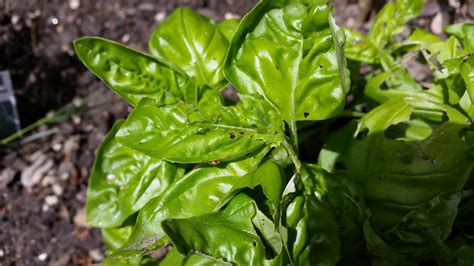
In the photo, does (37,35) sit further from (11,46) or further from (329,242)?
(329,242)

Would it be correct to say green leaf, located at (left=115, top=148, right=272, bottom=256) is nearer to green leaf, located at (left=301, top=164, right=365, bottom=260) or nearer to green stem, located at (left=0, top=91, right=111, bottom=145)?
green leaf, located at (left=301, top=164, right=365, bottom=260)

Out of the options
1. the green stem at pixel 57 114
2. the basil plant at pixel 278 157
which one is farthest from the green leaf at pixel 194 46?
the green stem at pixel 57 114

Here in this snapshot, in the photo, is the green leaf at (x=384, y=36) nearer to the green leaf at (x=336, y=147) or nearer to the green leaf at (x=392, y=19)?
the green leaf at (x=392, y=19)

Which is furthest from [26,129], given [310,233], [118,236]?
[310,233]

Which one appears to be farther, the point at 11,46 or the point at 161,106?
the point at 11,46

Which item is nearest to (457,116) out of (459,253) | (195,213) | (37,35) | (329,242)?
(459,253)

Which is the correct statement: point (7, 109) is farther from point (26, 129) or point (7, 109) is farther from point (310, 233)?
point (310, 233)
